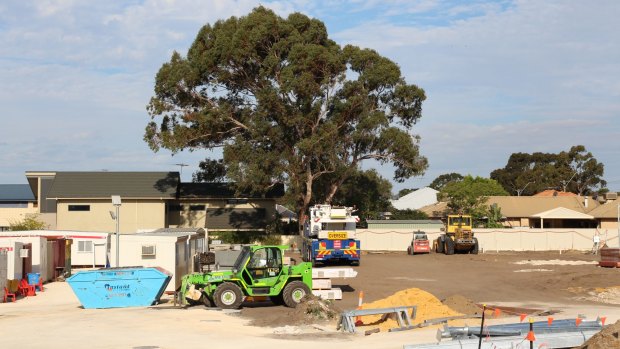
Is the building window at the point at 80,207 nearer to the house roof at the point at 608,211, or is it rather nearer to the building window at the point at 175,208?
the building window at the point at 175,208

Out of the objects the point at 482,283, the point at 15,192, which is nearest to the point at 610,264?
the point at 482,283

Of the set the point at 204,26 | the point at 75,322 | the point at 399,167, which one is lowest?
the point at 75,322

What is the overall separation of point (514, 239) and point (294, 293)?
43828mm

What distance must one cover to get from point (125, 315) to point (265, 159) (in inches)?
1580

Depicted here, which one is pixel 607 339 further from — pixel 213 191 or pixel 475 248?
pixel 213 191

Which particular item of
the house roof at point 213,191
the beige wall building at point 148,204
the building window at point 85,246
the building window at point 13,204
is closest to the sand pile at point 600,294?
the building window at point 85,246

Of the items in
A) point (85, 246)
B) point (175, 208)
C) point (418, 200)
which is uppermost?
point (418, 200)

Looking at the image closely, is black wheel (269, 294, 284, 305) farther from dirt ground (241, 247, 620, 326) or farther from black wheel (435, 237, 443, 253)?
black wheel (435, 237, 443, 253)

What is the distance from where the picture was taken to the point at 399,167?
68.2 metres

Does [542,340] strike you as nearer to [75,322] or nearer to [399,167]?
[75,322]

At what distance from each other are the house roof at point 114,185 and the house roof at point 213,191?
1580 millimetres

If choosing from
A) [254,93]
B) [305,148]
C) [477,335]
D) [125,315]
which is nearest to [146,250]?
[125,315]

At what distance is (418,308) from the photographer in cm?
2267

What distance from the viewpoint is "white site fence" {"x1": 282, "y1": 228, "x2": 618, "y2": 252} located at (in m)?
66.1
